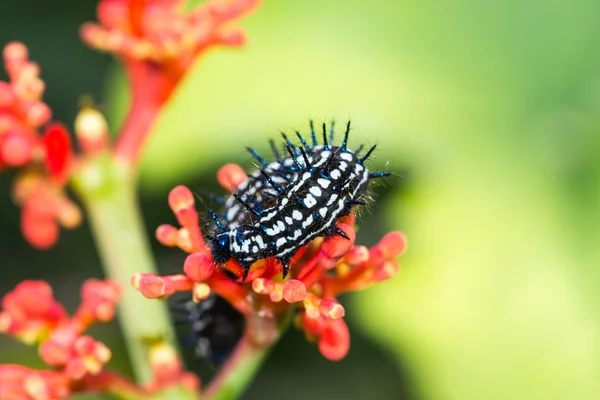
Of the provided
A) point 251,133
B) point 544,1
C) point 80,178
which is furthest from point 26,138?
point 544,1

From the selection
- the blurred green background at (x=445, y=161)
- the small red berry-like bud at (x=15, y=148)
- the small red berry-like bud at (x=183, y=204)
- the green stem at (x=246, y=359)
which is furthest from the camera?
the blurred green background at (x=445, y=161)

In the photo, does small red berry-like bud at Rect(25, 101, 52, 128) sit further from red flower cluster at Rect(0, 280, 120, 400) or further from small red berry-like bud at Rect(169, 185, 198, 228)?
small red berry-like bud at Rect(169, 185, 198, 228)

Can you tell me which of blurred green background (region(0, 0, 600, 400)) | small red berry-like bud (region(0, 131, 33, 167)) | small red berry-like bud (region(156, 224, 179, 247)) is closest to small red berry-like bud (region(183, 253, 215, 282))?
small red berry-like bud (region(156, 224, 179, 247))

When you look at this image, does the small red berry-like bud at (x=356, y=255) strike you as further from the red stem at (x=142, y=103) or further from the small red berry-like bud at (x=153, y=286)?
the red stem at (x=142, y=103)

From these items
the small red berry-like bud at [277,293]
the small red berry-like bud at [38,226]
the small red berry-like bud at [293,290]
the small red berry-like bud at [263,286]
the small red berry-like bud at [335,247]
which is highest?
the small red berry-like bud at [38,226]

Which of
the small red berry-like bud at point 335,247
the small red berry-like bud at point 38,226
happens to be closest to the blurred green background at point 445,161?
the small red berry-like bud at point 38,226

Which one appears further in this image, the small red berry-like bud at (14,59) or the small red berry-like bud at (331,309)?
the small red berry-like bud at (14,59)

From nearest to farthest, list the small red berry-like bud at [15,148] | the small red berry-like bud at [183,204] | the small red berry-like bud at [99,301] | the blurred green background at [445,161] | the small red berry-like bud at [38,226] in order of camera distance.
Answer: the small red berry-like bud at [183,204], the small red berry-like bud at [99,301], the small red berry-like bud at [15,148], the small red berry-like bud at [38,226], the blurred green background at [445,161]
